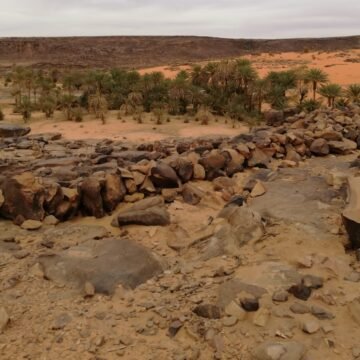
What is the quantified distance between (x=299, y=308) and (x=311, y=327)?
0.77 ft

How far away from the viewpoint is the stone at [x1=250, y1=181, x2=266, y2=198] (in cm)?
595

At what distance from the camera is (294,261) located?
4047 millimetres

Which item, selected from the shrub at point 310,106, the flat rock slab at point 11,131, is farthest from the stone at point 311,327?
the shrub at point 310,106

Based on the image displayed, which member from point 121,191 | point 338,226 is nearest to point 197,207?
point 121,191

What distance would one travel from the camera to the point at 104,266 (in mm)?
3973

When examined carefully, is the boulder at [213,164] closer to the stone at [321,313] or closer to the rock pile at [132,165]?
the rock pile at [132,165]

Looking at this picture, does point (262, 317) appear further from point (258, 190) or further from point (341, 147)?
point (341, 147)

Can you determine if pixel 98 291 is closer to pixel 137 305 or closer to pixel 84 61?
pixel 137 305

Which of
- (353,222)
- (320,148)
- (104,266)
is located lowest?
(104,266)

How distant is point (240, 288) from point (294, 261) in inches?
27.9

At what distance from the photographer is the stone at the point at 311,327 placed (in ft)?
10.1

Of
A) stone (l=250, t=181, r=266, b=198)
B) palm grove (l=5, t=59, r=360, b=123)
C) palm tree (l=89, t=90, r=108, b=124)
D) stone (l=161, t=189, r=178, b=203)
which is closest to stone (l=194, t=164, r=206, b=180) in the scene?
stone (l=161, t=189, r=178, b=203)

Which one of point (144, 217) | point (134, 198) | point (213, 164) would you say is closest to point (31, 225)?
point (144, 217)

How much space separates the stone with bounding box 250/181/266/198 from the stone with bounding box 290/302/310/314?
2634mm
